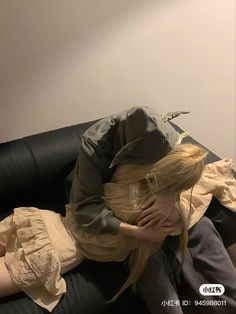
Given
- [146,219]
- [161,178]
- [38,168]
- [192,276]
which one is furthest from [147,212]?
[38,168]

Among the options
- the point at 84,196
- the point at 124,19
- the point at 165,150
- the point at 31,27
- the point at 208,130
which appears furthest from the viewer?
the point at 208,130

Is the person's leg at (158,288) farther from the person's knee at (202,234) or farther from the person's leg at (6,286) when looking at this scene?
the person's leg at (6,286)

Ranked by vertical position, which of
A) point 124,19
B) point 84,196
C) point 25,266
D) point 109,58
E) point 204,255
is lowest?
point 204,255

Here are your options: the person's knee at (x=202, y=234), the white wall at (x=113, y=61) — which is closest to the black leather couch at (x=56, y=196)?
the person's knee at (x=202, y=234)

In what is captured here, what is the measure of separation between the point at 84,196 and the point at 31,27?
2.41 ft

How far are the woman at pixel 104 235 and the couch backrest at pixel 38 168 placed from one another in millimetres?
150

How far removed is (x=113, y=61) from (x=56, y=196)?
63cm

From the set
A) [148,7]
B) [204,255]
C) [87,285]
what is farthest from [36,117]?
[204,255]

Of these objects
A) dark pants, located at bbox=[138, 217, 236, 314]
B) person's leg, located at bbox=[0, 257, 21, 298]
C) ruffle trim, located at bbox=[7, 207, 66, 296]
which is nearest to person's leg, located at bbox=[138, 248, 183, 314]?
dark pants, located at bbox=[138, 217, 236, 314]

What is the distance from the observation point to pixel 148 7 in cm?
178

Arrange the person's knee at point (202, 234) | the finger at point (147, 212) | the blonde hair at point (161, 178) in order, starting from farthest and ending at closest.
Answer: the person's knee at point (202, 234) < the finger at point (147, 212) < the blonde hair at point (161, 178)

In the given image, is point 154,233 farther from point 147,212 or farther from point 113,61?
point 113,61

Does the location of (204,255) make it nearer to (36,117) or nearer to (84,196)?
(84,196)

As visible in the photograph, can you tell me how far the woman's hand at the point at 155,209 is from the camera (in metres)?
1.28
